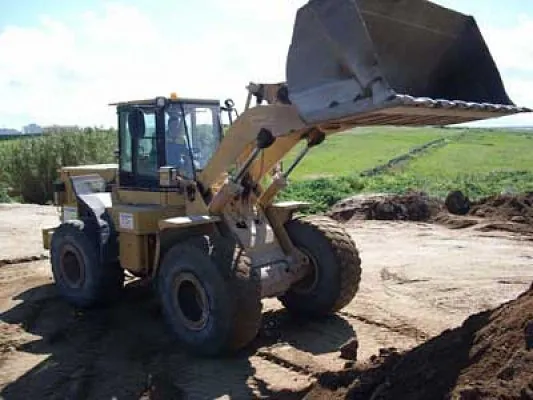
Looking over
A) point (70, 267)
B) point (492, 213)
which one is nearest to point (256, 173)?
point (70, 267)

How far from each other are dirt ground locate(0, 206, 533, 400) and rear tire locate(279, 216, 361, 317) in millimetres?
238

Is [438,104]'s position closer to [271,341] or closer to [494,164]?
[271,341]

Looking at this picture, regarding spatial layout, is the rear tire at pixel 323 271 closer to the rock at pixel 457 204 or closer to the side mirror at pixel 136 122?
the side mirror at pixel 136 122

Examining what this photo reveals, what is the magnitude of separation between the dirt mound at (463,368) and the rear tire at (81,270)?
3.63 m

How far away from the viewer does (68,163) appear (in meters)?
22.8

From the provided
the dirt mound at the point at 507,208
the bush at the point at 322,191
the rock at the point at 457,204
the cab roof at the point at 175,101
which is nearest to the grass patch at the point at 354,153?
the bush at the point at 322,191

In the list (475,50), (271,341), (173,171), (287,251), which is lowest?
(271,341)

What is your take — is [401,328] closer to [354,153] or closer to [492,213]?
[492,213]

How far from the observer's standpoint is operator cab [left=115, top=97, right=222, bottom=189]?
26.5ft

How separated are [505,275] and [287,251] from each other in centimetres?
443

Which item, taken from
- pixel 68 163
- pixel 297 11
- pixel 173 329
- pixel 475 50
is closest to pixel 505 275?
pixel 475 50

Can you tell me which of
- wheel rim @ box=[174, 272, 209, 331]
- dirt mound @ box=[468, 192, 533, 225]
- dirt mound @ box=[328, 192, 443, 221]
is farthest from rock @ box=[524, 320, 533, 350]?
dirt mound @ box=[328, 192, 443, 221]

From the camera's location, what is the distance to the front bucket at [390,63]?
217 inches

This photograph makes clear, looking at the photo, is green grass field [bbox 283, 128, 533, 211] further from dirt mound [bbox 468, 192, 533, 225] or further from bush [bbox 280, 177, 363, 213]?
dirt mound [bbox 468, 192, 533, 225]
